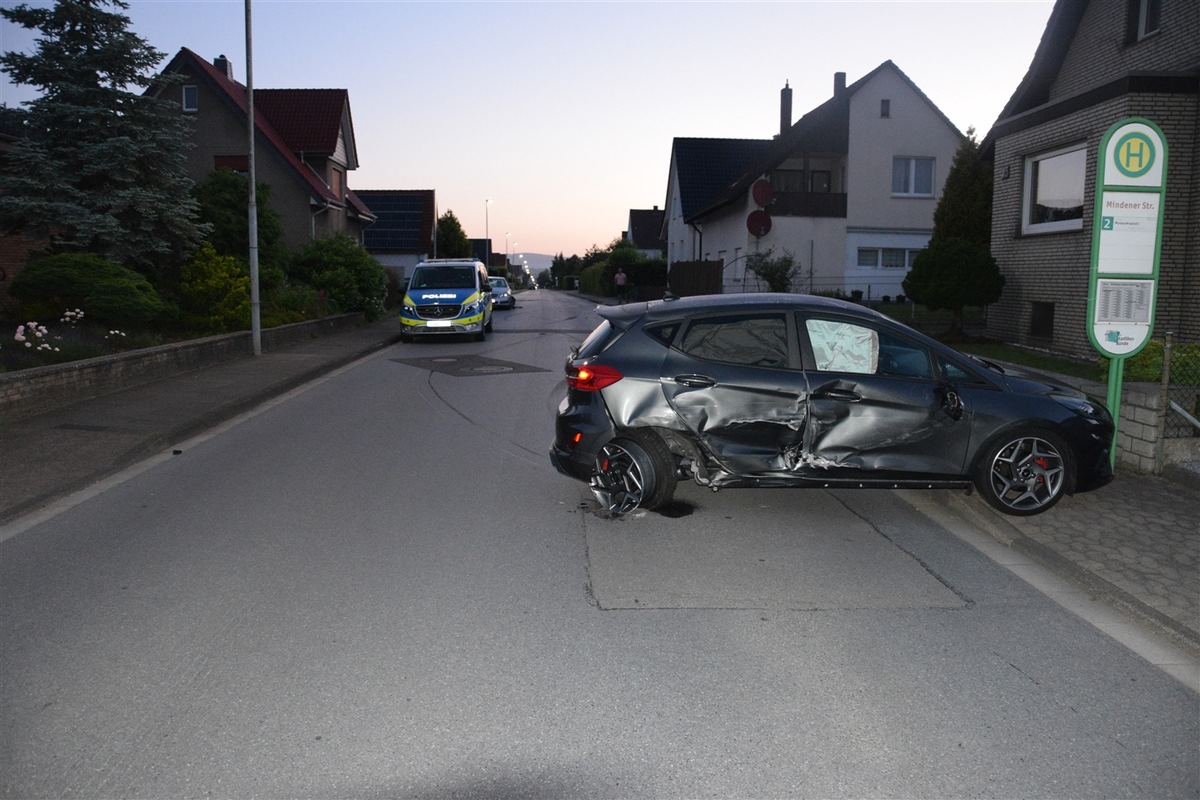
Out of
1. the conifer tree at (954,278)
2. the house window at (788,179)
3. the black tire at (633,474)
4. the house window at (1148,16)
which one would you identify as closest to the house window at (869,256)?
the house window at (788,179)

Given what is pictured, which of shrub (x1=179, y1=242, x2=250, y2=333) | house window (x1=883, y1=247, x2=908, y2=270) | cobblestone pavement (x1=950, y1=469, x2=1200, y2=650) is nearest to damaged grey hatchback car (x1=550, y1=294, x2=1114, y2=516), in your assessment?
cobblestone pavement (x1=950, y1=469, x2=1200, y2=650)

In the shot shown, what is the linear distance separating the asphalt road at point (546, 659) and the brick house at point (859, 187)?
31.0 m

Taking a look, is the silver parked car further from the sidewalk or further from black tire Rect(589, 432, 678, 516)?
black tire Rect(589, 432, 678, 516)

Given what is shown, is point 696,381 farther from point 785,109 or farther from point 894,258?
point 785,109

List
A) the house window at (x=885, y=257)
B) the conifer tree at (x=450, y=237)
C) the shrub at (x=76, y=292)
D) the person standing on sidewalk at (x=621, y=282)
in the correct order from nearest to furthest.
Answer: the shrub at (x=76, y=292), the house window at (x=885, y=257), the person standing on sidewalk at (x=621, y=282), the conifer tree at (x=450, y=237)

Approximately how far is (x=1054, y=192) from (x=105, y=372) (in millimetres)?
15412

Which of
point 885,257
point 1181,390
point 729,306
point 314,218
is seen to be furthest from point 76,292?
point 885,257

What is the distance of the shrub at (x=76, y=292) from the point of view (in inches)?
629

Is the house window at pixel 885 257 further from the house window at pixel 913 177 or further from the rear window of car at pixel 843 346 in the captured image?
the rear window of car at pixel 843 346

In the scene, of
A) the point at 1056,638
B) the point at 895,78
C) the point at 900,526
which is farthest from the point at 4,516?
the point at 895,78

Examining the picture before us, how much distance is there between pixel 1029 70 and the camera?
765 inches

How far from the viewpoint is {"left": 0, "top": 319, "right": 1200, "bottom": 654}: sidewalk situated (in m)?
5.74

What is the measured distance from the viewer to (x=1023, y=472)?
7293mm

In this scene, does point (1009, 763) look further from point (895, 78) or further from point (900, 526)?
point (895, 78)
